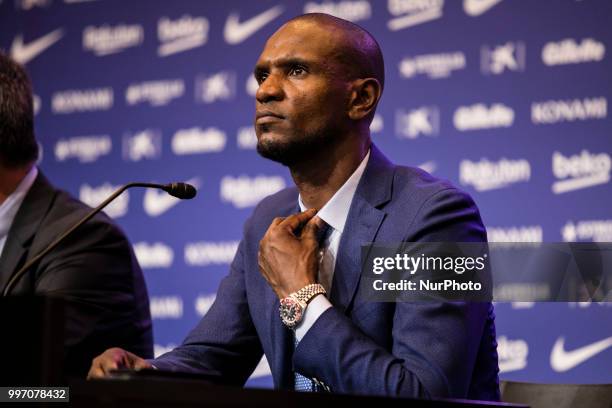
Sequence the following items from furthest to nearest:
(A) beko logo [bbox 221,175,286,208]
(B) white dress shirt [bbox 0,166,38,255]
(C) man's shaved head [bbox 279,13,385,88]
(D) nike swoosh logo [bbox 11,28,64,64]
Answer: (D) nike swoosh logo [bbox 11,28,64,64]
(A) beko logo [bbox 221,175,286,208]
(B) white dress shirt [bbox 0,166,38,255]
(C) man's shaved head [bbox 279,13,385,88]

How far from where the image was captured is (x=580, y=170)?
4.16 meters

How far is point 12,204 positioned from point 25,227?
0.15m

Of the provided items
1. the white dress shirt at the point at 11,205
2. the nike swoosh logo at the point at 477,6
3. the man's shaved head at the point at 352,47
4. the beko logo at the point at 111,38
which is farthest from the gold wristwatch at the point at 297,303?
the beko logo at the point at 111,38

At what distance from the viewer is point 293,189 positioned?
3.23 meters

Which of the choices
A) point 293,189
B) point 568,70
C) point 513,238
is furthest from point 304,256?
point 568,70

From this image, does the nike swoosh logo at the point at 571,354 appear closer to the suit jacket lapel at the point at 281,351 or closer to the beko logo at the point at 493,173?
the beko logo at the point at 493,173

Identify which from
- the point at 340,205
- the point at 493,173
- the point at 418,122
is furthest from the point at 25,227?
the point at 493,173

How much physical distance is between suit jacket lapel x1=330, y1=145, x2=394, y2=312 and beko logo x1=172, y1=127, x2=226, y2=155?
223cm

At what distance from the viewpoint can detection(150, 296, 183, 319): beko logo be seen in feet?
16.5

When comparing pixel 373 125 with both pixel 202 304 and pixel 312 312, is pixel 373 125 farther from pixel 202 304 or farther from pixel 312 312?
pixel 312 312

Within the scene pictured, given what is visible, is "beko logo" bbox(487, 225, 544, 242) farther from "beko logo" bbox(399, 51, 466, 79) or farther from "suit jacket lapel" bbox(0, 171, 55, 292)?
"suit jacket lapel" bbox(0, 171, 55, 292)

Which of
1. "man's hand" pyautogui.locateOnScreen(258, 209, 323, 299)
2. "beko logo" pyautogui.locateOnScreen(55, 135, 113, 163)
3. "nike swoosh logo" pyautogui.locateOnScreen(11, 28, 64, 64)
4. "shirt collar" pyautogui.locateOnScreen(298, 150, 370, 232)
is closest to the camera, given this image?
"man's hand" pyautogui.locateOnScreen(258, 209, 323, 299)

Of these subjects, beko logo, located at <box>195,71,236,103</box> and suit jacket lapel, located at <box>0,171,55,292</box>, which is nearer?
suit jacket lapel, located at <box>0,171,55,292</box>

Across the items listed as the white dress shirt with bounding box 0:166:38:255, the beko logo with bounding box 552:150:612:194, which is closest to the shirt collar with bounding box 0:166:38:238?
the white dress shirt with bounding box 0:166:38:255
